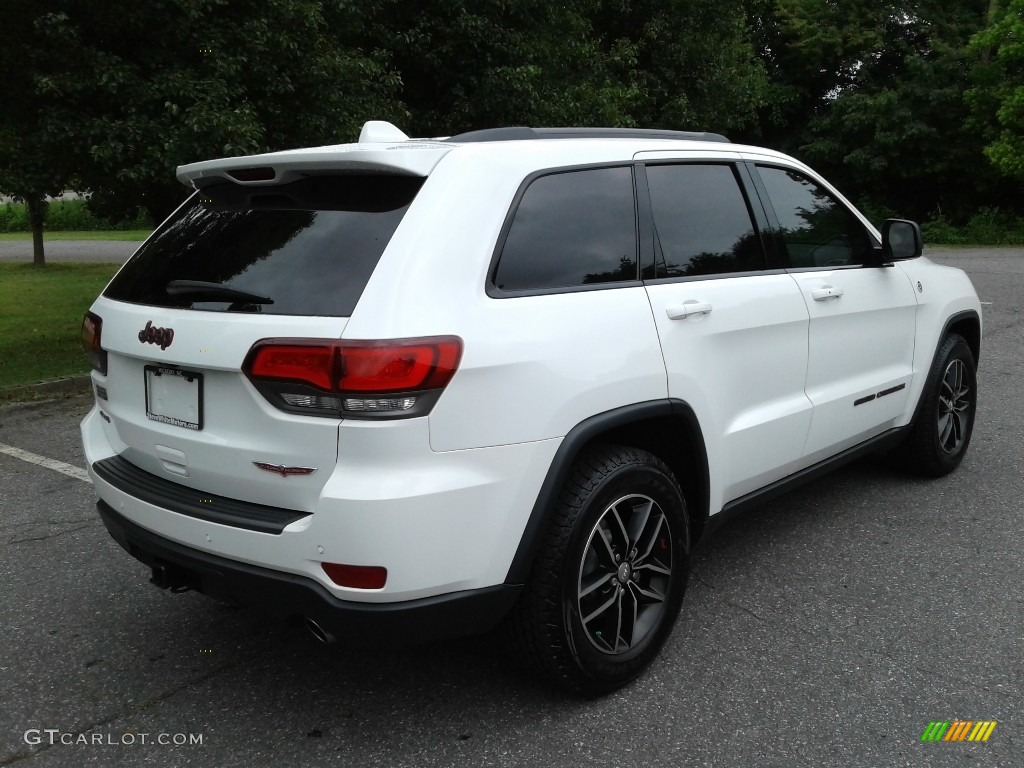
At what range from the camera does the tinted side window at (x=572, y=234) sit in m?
2.75

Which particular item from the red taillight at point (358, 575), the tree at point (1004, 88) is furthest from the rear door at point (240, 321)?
the tree at point (1004, 88)

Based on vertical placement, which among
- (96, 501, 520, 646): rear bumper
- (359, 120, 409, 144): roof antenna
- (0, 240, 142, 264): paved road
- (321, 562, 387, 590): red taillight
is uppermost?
(359, 120, 409, 144): roof antenna

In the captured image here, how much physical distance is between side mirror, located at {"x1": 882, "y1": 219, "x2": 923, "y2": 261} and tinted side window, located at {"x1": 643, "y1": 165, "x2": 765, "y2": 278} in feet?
3.50

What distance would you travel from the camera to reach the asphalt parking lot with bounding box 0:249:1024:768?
2.72 meters

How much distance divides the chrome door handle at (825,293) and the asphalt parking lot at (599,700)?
1.13m

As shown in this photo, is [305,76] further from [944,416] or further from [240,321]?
[240,321]

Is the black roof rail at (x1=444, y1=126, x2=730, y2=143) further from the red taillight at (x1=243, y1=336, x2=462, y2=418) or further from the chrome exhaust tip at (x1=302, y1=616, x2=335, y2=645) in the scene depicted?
the chrome exhaust tip at (x1=302, y1=616, x2=335, y2=645)

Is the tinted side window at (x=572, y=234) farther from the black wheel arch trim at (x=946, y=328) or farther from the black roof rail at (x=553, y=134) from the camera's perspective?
the black wheel arch trim at (x=946, y=328)

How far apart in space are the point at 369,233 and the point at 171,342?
678mm

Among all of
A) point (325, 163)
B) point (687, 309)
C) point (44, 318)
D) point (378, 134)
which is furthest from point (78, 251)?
point (687, 309)

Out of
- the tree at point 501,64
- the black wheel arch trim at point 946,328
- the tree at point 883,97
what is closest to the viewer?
the black wheel arch trim at point 946,328

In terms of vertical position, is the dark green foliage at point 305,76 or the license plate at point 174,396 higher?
the dark green foliage at point 305,76

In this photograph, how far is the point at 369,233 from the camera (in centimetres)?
258

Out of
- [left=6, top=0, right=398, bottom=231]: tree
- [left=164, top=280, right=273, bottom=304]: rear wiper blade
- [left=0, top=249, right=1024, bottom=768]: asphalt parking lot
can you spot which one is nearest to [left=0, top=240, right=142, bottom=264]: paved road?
[left=6, top=0, right=398, bottom=231]: tree
